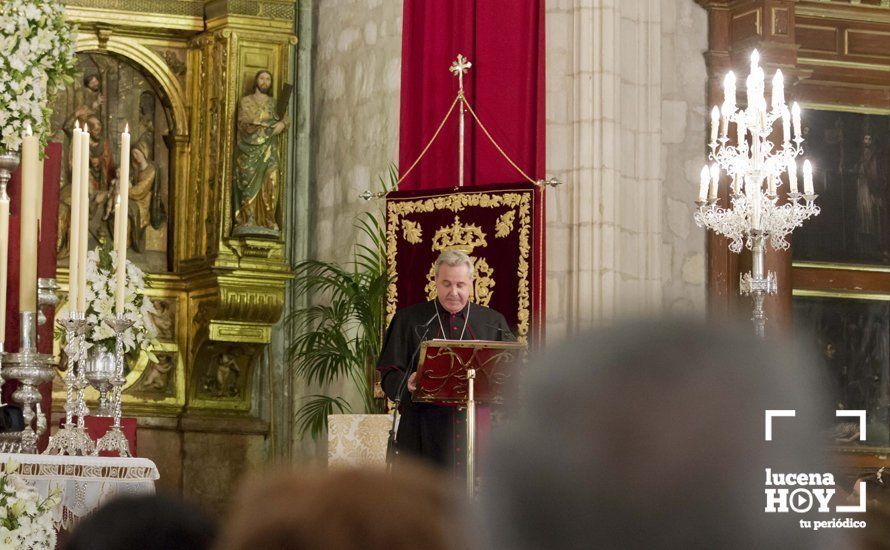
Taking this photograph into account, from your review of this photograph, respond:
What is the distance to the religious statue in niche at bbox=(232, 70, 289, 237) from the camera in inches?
454

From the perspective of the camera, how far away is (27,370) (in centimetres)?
491

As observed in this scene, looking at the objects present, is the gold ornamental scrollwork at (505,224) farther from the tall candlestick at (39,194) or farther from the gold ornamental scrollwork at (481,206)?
the tall candlestick at (39,194)

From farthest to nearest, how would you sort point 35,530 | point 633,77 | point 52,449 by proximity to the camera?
point 633,77 → point 52,449 → point 35,530

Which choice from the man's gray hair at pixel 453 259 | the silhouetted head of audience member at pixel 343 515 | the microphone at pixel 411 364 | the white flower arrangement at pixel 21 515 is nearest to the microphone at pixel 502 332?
the microphone at pixel 411 364

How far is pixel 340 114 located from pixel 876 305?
4.51 metres

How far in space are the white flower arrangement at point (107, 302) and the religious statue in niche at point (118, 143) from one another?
4679 millimetres

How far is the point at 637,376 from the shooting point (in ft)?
2.16

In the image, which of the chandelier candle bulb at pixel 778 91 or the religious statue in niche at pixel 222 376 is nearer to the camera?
the chandelier candle bulb at pixel 778 91

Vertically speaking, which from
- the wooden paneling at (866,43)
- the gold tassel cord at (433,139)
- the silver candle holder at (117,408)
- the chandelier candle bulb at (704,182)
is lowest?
the silver candle holder at (117,408)

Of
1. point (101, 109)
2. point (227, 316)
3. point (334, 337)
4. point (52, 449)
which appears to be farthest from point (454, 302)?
point (101, 109)

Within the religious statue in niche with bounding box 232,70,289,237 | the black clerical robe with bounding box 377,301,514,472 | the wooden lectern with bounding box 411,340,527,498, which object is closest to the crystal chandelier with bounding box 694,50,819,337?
the black clerical robe with bounding box 377,301,514,472

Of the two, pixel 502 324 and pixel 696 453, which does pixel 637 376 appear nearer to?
pixel 696 453

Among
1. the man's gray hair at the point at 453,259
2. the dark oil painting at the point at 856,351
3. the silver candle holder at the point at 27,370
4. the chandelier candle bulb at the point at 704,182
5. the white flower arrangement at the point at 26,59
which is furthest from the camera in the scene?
the dark oil painting at the point at 856,351

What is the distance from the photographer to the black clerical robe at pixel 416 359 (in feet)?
24.4
